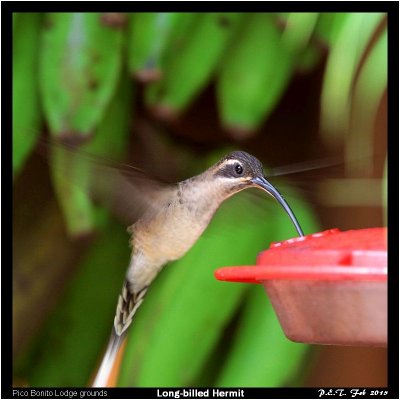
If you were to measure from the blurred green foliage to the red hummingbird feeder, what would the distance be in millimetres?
566

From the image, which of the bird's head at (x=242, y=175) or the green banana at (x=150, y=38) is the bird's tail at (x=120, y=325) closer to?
the bird's head at (x=242, y=175)

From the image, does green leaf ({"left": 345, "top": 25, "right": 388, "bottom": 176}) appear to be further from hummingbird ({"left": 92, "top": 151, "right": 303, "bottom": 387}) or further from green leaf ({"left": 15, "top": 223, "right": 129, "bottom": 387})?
green leaf ({"left": 15, "top": 223, "right": 129, "bottom": 387})

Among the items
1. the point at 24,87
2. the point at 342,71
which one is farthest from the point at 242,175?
the point at 24,87

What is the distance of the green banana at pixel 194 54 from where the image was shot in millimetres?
1533

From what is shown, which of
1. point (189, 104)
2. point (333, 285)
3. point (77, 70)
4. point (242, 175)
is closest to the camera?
point (333, 285)

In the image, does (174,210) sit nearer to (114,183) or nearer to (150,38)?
(114,183)

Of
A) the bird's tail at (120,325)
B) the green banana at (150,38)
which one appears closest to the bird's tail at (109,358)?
the bird's tail at (120,325)

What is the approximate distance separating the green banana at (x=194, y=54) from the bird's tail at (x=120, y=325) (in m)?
0.38

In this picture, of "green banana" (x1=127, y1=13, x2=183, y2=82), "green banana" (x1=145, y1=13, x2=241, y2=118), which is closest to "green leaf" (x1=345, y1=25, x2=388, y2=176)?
"green banana" (x1=145, y1=13, x2=241, y2=118)

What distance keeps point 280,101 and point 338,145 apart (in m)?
0.15

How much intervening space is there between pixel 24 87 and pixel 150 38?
0.28m

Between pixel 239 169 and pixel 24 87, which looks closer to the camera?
pixel 239 169

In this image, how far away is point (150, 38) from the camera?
151 centimetres

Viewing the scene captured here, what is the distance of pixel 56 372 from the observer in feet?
5.43
